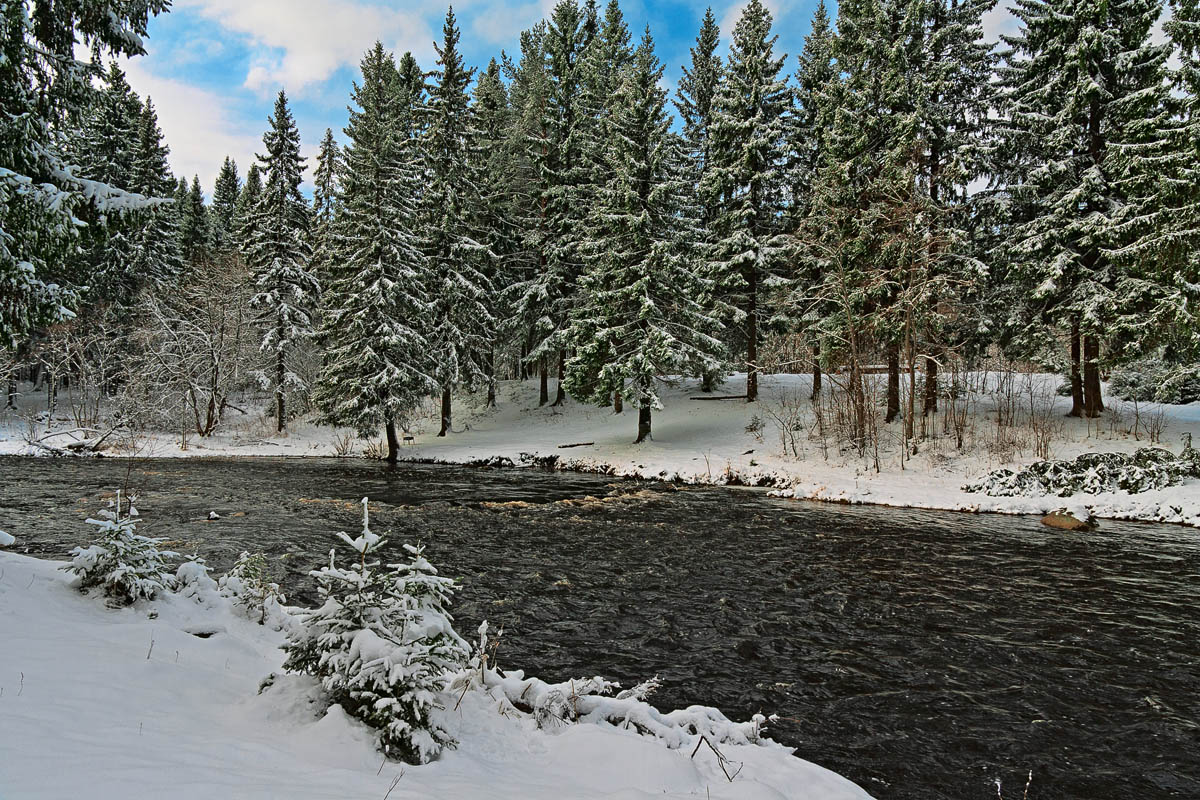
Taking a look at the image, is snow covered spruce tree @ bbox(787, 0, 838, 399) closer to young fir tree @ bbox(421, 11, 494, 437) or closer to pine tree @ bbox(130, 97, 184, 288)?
young fir tree @ bbox(421, 11, 494, 437)

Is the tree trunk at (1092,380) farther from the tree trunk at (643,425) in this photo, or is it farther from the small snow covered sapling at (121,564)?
the small snow covered sapling at (121,564)

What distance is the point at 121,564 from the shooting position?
6184 mm

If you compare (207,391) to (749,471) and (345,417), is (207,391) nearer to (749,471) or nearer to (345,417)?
(345,417)

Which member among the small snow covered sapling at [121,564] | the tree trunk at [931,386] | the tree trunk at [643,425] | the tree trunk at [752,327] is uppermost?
the tree trunk at [752,327]

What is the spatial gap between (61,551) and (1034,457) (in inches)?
908

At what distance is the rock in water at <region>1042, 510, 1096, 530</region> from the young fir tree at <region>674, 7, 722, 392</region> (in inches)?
659

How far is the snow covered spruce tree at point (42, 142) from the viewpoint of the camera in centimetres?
788

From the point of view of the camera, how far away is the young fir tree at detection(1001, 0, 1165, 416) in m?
18.5

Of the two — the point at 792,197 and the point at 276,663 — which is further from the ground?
the point at 792,197

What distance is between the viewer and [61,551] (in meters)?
10.1

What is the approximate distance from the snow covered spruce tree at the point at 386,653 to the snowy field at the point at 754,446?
15101mm

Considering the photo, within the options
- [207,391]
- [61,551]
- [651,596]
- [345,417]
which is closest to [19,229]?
[61,551]

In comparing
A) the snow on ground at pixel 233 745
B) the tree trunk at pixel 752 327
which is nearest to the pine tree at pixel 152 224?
the tree trunk at pixel 752 327

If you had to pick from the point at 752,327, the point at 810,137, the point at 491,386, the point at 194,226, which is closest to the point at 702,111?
the point at 810,137
